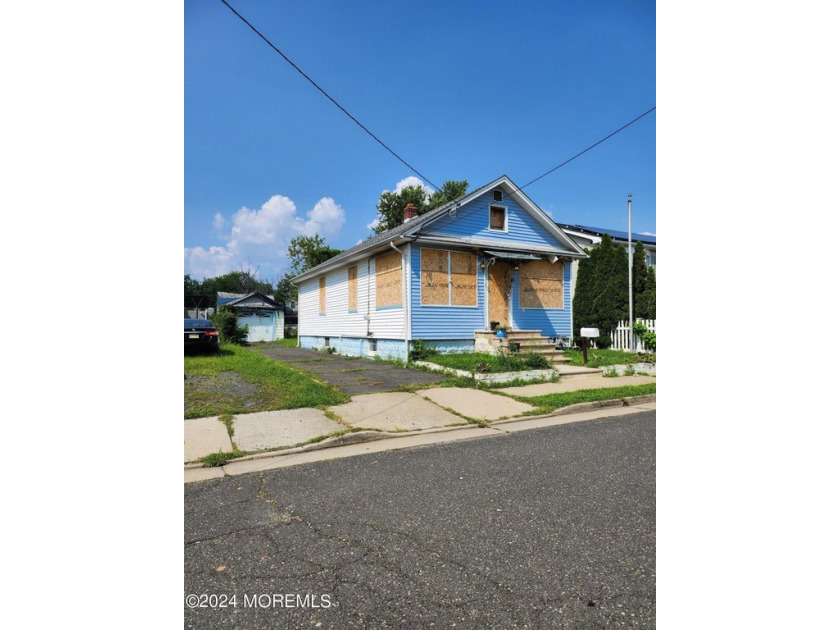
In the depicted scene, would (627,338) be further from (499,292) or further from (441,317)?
(441,317)

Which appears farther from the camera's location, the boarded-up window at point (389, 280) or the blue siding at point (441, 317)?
the boarded-up window at point (389, 280)

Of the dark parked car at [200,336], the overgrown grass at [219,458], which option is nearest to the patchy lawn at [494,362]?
the overgrown grass at [219,458]

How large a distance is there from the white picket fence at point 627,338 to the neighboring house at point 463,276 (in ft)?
5.98

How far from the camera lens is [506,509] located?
2451mm

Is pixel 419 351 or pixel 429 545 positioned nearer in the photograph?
pixel 429 545

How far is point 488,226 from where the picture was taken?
11.5 meters

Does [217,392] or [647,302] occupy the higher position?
[647,302]

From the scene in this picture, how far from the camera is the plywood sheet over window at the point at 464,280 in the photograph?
429 inches

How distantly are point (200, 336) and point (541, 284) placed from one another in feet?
33.6

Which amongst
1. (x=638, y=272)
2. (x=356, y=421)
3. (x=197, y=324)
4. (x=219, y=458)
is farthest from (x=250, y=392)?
(x=638, y=272)

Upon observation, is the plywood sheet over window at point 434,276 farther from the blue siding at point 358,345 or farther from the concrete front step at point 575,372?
the concrete front step at point 575,372
